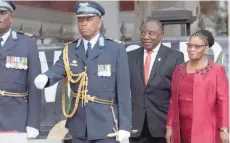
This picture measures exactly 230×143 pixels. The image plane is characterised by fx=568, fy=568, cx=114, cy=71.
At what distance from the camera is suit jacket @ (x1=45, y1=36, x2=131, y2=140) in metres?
3.93

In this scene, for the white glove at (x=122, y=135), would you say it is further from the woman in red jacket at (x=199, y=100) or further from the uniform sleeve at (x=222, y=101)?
the uniform sleeve at (x=222, y=101)

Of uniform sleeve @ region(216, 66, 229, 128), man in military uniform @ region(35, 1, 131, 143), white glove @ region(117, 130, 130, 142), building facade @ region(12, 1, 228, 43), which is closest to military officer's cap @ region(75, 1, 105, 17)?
man in military uniform @ region(35, 1, 131, 143)

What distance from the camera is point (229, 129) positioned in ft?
14.0

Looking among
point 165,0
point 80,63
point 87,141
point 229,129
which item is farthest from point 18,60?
point 165,0

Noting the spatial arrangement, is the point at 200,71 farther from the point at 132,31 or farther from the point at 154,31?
the point at 132,31

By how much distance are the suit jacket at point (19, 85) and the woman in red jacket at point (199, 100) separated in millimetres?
1079

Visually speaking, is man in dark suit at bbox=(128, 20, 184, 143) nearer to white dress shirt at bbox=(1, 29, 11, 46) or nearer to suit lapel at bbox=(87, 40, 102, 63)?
suit lapel at bbox=(87, 40, 102, 63)

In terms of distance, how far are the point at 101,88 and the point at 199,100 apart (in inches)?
30.8

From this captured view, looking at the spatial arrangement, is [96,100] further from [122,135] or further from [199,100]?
[199,100]

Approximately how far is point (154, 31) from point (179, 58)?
1.02ft

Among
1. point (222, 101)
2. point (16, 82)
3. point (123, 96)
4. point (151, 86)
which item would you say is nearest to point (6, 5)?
point (16, 82)

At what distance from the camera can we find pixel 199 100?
4234mm

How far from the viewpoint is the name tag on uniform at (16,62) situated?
Result: 4082 mm

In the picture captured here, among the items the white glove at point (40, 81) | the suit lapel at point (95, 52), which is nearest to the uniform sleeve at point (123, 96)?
the suit lapel at point (95, 52)
